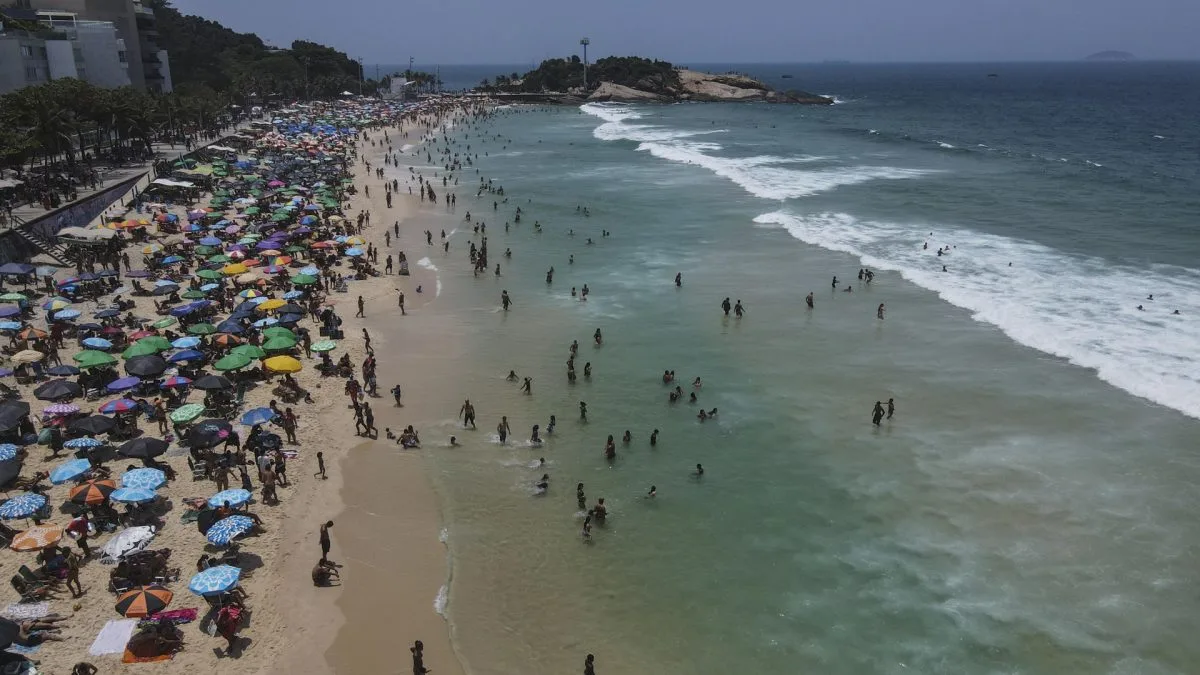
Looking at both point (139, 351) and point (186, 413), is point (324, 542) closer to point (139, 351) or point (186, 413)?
point (186, 413)

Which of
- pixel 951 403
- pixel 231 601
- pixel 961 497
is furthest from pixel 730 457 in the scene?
pixel 231 601

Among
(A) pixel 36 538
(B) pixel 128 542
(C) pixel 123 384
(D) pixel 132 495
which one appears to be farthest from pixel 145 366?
(B) pixel 128 542

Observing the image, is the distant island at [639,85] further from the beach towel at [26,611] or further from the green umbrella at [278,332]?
the beach towel at [26,611]

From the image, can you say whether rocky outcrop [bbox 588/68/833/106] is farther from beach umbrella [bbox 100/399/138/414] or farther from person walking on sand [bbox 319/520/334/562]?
person walking on sand [bbox 319/520/334/562]

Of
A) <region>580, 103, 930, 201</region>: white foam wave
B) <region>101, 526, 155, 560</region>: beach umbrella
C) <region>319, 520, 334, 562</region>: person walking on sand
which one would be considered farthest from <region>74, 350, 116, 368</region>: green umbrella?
<region>580, 103, 930, 201</region>: white foam wave

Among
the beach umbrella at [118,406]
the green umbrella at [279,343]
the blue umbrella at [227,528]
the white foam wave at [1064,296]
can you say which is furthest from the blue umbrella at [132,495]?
the white foam wave at [1064,296]
